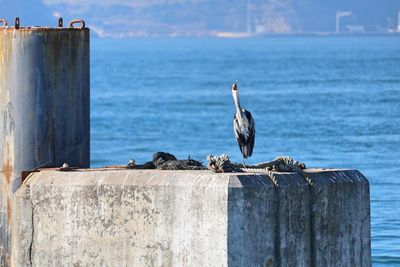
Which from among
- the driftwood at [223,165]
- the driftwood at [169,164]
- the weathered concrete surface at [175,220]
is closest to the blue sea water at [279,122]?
the driftwood at [169,164]

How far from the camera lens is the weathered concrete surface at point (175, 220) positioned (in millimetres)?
7867

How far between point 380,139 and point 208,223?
23912 millimetres

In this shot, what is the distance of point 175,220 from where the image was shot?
316 inches

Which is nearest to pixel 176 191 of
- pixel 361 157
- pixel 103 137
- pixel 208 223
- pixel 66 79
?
pixel 208 223

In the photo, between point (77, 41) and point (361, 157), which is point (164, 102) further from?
point (77, 41)

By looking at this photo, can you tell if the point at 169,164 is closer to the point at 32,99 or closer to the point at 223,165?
the point at 223,165

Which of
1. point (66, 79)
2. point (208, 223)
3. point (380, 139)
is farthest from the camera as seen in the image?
point (380, 139)

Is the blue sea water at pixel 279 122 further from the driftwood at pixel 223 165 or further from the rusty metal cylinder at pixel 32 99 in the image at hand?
the rusty metal cylinder at pixel 32 99

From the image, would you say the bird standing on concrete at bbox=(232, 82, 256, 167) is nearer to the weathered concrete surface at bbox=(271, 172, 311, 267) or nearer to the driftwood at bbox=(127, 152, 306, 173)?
the driftwood at bbox=(127, 152, 306, 173)

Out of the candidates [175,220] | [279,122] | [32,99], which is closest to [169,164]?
[175,220]

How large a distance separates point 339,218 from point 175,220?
102cm

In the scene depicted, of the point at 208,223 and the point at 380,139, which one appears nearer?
the point at 208,223

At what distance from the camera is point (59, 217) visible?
27.8ft

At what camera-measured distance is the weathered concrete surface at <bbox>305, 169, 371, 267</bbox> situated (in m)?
8.20
